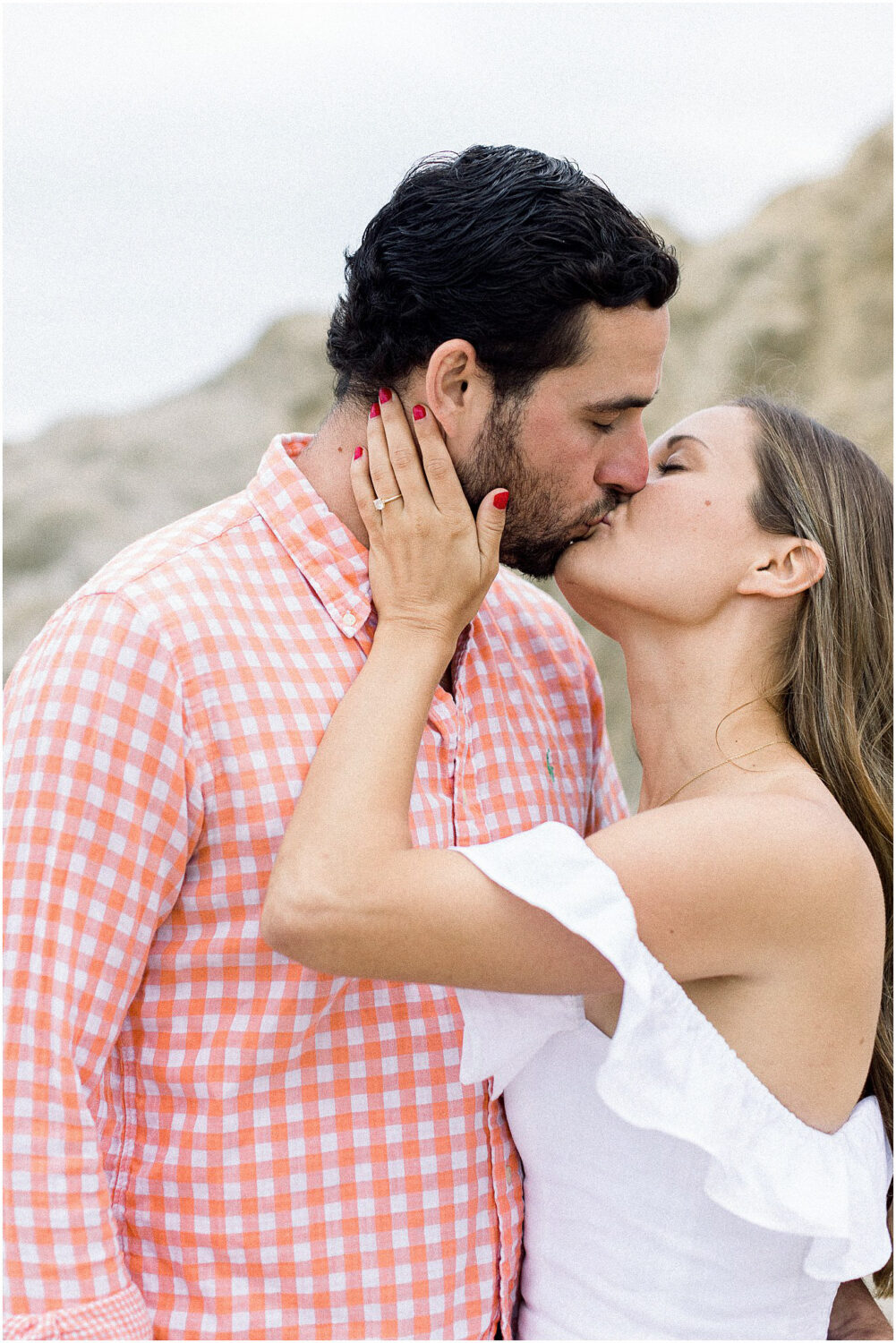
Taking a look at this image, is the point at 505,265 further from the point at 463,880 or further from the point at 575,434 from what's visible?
the point at 463,880

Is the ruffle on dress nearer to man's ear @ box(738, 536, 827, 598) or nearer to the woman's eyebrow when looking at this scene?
man's ear @ box(738, 536, 827, 598)

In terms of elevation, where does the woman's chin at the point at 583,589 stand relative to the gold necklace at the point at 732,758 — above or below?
above

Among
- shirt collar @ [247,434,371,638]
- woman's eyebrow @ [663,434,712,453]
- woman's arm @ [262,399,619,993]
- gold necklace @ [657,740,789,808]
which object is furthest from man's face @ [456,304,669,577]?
gold necklace @ [657,740,789,808]

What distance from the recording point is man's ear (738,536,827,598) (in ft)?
6.90

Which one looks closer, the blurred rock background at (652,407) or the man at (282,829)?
the man at (282,829)

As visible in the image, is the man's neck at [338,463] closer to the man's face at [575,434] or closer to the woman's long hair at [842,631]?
the man's face at [575,434]

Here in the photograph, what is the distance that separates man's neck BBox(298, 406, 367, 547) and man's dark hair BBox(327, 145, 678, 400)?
0.30 feet

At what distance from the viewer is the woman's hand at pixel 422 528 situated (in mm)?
1970

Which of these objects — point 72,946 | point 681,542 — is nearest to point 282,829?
point 72,946

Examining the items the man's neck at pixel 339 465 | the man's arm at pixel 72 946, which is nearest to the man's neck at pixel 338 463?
the man's neck at pixel 339 465

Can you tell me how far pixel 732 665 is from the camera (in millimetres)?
2154

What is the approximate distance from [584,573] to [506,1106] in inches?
35.3

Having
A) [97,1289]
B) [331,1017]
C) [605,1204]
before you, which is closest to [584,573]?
[331,1017]

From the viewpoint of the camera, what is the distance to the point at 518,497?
210 cm
